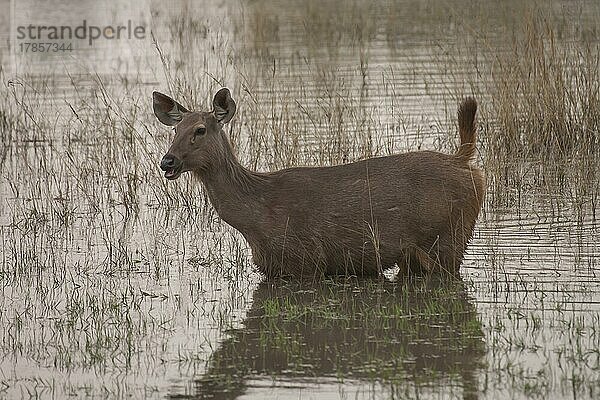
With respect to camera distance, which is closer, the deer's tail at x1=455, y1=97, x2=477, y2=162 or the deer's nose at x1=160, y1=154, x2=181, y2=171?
the deer's nose at x1=160, y1=154, x2=181, y2=171

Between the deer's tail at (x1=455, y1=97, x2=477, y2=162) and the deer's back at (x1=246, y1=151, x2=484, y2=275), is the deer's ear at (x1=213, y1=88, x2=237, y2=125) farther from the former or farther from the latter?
the deer's tail at (x1=455, y1=97, x2=477, y2=162)

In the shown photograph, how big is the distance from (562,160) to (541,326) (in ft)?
15.1

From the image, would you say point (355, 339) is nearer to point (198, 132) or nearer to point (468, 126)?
point (198, 132)

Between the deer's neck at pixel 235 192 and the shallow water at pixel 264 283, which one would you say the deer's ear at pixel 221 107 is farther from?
the shallow water at pixel 264 283

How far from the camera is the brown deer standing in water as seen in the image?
28.7 ft

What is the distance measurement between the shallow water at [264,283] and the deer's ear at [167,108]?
1.09m

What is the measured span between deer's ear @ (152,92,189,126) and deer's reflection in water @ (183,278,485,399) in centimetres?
135

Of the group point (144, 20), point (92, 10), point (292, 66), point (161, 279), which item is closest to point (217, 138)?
point (161, 279)

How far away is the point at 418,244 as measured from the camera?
883cm

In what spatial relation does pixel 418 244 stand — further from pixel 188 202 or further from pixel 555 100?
pixel 555 100

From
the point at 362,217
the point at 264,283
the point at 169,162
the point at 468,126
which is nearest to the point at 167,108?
the point at 169,162

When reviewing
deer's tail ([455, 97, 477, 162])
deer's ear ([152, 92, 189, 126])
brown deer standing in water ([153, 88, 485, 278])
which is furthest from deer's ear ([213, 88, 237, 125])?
deer's tail ([455, 97, 477, 162])

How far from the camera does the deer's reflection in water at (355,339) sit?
22.1ft

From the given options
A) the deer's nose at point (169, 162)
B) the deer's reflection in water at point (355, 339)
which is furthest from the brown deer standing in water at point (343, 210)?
the deer's reflection in water at point (355, 339)
